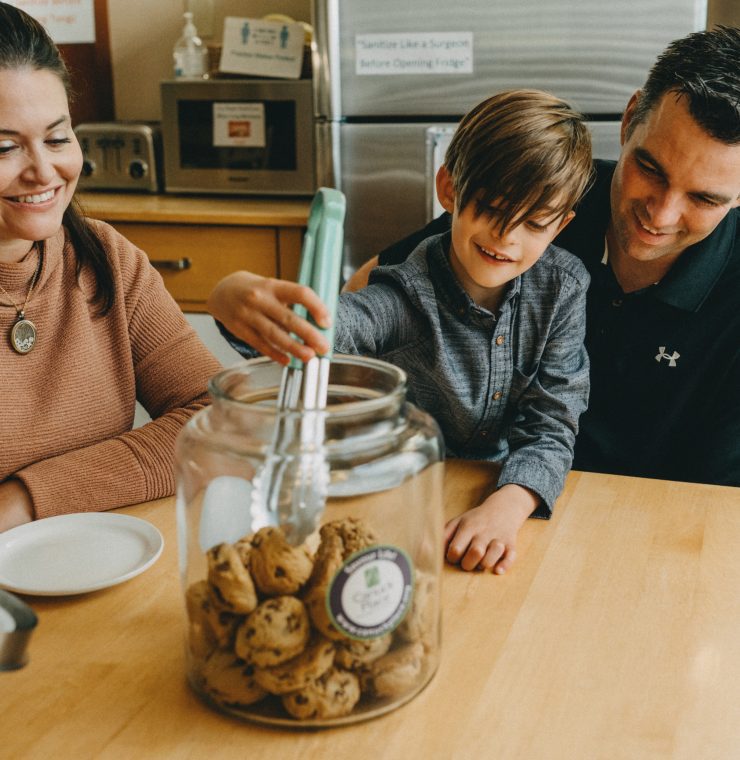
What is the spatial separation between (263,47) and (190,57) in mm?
297

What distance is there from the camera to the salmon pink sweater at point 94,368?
1133mm

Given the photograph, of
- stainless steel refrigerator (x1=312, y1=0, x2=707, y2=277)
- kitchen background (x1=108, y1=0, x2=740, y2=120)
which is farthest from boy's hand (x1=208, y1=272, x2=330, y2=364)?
kitchen background (x1=108, y1=0, x2=740, y2=120)

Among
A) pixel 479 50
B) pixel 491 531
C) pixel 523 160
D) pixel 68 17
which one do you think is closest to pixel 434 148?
pixel 479 50

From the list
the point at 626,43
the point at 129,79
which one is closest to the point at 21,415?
the point at 626,43

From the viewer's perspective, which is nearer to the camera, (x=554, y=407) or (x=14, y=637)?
(x=14, y=637)

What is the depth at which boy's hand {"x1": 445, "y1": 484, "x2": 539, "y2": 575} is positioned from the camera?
845mm

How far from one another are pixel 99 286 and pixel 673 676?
35.5 inches

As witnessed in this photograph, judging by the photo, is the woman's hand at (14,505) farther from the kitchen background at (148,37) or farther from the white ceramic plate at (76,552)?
the kitchen background at (148,37)

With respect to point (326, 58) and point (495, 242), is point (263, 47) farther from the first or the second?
point (495, 242)

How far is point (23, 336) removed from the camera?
1154 mm

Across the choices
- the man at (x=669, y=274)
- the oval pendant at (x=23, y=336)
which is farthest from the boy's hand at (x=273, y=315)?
the man at (x=669, y=274)

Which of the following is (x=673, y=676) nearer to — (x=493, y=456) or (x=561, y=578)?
(x=561, y=578)

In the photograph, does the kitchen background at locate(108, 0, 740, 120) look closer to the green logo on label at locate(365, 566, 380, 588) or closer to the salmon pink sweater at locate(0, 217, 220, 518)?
the salmon pink sweater at locate(0, 217, 220, 518)

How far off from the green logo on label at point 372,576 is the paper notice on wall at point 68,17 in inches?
125
